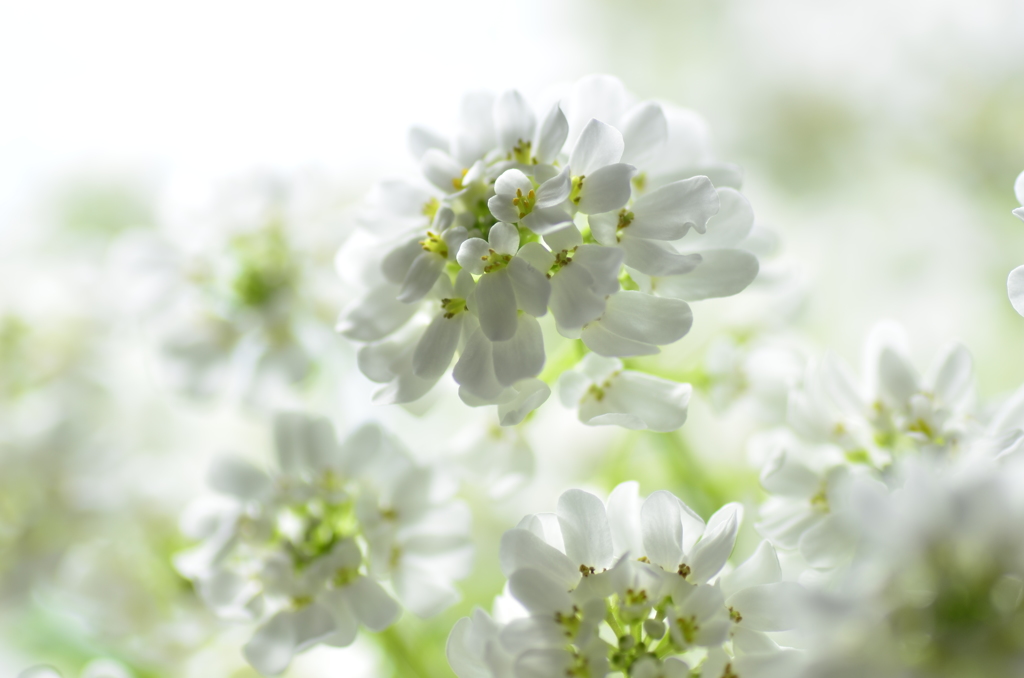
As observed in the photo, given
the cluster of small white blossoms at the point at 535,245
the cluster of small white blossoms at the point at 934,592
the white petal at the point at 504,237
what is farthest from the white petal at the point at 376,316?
the cluster of small white blossoms at the point at 934,592

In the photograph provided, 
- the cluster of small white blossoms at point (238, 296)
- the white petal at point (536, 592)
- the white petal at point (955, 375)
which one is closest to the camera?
the white petal at point (536, 592)

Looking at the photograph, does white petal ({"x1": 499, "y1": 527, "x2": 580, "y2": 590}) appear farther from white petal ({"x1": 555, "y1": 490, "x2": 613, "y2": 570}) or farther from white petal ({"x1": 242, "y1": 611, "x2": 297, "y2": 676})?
white petal ({"x1": 242, "y1": 611, "x2": 297, "y2": 676})

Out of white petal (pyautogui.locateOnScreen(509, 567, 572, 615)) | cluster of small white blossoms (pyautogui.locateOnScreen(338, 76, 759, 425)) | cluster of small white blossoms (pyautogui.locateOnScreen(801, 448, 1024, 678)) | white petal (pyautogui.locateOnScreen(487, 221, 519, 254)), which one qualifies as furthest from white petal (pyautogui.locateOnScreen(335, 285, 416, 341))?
cluster of small white blossoms (pyautogui.locateOnScreen(801, 448, 1024, 678))

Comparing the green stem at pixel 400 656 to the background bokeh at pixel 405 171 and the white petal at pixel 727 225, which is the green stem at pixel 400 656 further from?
the white petal at pixel 727 225

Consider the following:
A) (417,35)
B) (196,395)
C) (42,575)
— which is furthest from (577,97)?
(417,35)

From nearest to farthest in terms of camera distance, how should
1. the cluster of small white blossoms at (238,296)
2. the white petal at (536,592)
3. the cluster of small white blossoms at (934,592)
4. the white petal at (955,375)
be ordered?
the cluster of small white blossoms at (934,592), the white petal at (536,592), the white petal at (955,375), the cluster of small white blossoms at (238,296)

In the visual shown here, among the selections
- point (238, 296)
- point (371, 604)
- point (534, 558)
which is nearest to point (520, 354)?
point (534, 558)
